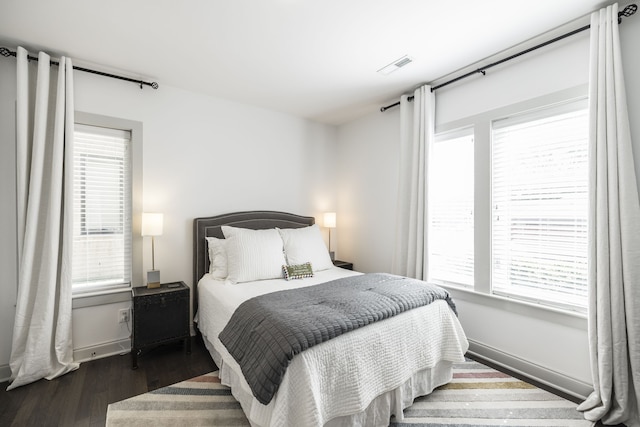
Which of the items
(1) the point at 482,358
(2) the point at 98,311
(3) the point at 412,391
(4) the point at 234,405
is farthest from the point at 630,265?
(2) the point at 98,311

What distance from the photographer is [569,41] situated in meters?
2.18

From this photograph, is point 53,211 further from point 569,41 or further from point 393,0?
point 569,41

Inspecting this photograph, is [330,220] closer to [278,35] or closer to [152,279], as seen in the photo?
[152,279]

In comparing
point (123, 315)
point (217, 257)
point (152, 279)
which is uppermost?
point (217, 257)

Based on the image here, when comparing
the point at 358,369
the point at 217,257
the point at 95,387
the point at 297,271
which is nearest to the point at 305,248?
the point at 297,271

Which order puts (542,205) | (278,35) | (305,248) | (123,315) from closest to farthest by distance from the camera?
(278,35) < (542,205) < (123,315) < (305,248)

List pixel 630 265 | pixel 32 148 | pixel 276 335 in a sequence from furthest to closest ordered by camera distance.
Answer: pixel 32 148
pixel 630 265
pixel 276 335

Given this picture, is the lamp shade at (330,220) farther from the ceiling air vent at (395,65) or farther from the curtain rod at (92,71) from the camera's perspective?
the curtain rod at (92,71)

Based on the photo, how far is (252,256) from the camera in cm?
282

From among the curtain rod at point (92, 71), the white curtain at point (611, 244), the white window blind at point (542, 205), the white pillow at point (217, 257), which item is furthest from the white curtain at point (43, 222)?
the white curtain at point (611, 244)

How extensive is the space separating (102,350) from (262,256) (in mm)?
1654

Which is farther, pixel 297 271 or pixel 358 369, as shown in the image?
pixel 297 271

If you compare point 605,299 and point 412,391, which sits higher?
point 605,299

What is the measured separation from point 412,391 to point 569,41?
2.77 meters
